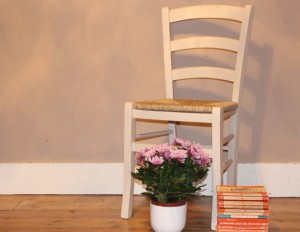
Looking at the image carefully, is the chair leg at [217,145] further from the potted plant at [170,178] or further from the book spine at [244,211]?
the book spine at [244,211]

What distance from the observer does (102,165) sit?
226 centimetres

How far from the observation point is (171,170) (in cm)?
167

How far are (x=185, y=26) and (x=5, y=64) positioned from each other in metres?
0.85

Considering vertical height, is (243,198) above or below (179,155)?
below

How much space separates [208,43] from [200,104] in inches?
13.3

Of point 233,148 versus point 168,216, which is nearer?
point 168,216

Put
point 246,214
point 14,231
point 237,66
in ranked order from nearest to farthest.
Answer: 1. point 246,214
2. point 14,231
3. point 237,66

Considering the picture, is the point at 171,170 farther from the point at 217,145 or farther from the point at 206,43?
the point at 206,43

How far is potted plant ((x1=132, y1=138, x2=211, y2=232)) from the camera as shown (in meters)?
1.67

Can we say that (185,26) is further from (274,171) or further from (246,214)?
(246,214)

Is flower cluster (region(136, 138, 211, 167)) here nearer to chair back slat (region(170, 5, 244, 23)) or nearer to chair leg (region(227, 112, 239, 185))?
chair leg (region(227, 112, 239, 185))

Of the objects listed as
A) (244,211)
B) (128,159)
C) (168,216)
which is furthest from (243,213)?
(128,159)

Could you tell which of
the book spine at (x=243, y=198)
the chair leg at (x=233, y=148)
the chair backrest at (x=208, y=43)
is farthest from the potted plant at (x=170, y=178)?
the chair backrest at (x=208, y=43)

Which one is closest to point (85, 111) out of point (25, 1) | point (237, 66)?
point (25, 1)
